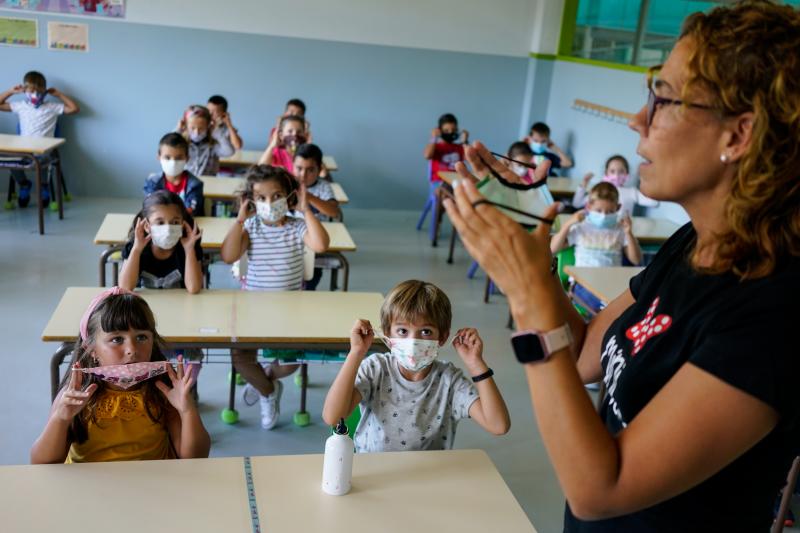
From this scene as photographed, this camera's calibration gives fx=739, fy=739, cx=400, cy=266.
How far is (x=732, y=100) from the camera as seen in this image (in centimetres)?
90

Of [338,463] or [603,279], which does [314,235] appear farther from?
[338,463]

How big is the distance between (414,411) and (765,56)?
1.53 meters

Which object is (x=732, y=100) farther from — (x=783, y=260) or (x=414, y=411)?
(x=414, y=411)

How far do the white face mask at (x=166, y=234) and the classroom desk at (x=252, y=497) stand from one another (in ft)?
5.03

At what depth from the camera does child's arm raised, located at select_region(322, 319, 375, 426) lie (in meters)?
2.05

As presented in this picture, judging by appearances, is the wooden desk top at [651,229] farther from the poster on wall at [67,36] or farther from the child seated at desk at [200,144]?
the poster on wall at [67,36]

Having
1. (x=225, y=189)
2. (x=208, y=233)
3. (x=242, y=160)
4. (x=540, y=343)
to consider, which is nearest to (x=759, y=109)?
(x=540, y=343)

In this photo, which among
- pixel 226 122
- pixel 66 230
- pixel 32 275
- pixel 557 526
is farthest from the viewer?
pixel 226 122

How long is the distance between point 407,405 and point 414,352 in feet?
0.57

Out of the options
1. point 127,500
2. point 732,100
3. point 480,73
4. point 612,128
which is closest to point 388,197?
point 480,73

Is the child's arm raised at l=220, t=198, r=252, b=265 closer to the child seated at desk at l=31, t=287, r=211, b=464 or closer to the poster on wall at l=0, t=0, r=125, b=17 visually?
the child seated at desk at l=31, t=287, r=211, b=464

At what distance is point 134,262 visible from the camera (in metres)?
3.09

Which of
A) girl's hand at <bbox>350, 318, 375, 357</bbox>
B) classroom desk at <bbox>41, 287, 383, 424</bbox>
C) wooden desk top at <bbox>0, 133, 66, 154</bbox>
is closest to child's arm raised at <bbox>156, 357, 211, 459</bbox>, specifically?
girl's hand at <bbox>350, 318, 375, 357</bbox>

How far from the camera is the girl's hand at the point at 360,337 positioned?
2.05 metres
